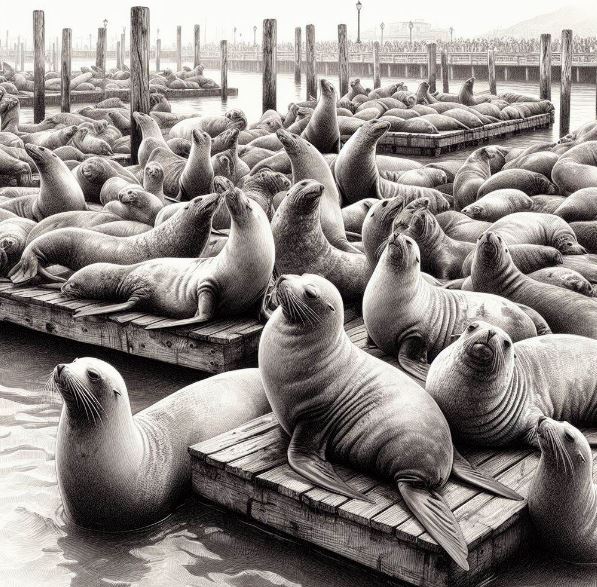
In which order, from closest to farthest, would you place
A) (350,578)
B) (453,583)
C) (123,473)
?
(453,583) < (350,578) < (123,473)

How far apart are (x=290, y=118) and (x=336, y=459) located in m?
11.8

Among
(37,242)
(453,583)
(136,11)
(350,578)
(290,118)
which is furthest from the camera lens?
(290,118)

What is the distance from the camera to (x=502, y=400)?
4.01m

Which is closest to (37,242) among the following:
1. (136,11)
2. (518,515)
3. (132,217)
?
(132,217)

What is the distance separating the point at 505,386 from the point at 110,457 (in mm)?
1630

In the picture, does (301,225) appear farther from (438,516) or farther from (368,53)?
(368,53)

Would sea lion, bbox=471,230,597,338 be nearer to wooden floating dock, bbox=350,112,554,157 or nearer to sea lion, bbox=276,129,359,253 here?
sea lion, bbox=276,129,359,253

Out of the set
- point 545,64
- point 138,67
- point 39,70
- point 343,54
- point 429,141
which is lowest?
point 429,141

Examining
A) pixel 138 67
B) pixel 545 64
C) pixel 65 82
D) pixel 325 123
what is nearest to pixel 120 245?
pixel 325 123

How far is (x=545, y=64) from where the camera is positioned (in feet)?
66.4

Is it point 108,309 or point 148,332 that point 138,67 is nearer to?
point 108,309

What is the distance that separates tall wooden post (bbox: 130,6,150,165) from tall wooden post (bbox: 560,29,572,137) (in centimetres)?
837

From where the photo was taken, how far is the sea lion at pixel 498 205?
8172 millimetres

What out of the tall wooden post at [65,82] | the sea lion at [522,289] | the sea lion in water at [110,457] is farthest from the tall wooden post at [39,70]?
the sea lion in water at [110,457]
